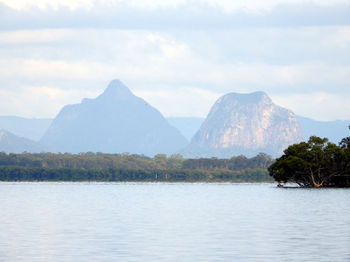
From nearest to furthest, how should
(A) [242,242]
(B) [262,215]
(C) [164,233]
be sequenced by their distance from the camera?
(A) [242,242], (C) [164,233], (B) [262,215]

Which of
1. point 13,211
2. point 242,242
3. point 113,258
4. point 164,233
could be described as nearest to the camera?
point 113,258

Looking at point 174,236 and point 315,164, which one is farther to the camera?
point 315,164

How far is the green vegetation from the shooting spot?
167m

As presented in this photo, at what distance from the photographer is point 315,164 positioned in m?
165

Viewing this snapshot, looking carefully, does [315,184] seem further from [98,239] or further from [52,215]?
[98,239]

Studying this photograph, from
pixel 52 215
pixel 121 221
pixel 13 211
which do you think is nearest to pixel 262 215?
pixel 121 221

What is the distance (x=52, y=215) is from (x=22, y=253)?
34050 millimetres

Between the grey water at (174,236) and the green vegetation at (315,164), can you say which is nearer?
the grey water at (174,236)

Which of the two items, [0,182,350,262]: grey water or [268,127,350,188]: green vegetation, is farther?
[268,127,350,188]: green vegetation

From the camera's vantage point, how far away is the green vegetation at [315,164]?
167000 millimetres

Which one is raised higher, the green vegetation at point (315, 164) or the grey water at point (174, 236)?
the green vegetation at point (315, 164)

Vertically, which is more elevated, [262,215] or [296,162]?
[296,162]

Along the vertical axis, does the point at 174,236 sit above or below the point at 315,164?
below

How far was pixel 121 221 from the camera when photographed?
227ft
